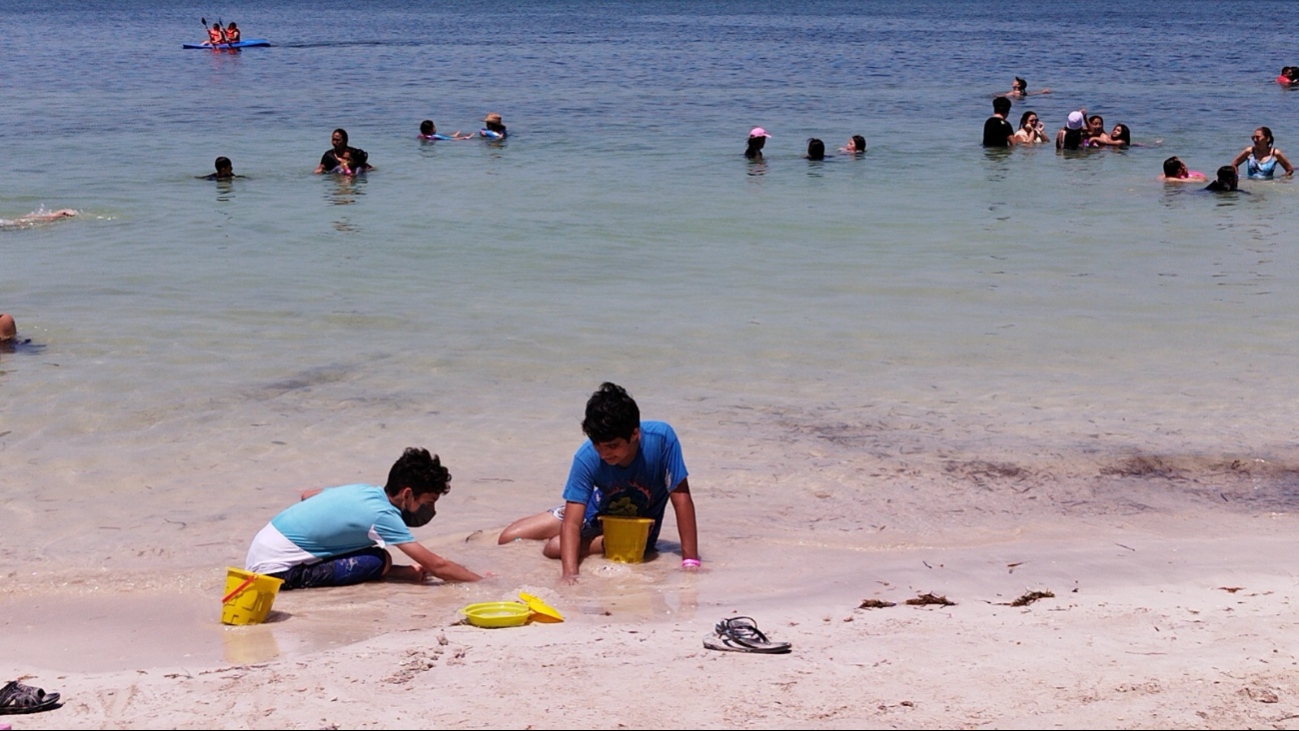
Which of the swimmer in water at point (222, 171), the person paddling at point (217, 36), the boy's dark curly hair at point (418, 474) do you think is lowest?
the boy's dark curly hair at point (418, 474)

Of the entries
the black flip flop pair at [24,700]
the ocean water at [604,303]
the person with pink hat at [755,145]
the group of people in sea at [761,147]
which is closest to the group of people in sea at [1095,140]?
the ocean water at [604,303]

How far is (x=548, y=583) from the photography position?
5.88m

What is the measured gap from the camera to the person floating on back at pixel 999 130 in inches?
841

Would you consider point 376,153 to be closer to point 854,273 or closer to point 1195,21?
point 854,273

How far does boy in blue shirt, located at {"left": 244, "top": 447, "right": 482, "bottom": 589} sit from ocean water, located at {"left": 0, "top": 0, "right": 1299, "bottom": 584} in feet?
2.38

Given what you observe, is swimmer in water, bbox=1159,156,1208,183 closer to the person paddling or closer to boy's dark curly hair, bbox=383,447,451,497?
boy's dark curly hair, bbox=383,447,451,497

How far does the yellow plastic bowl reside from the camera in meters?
4.96

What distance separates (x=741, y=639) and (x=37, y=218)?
46.1ft

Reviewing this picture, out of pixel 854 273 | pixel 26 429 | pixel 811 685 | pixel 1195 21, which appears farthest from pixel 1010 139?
pixel 1195 21

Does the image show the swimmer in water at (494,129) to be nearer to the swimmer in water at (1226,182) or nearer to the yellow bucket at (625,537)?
the swimmer in water at (1226,182)

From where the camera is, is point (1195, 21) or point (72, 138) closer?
point (72, 138)

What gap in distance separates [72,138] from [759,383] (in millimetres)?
18715

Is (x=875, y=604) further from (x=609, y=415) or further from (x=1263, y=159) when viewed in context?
(x=1263, y=159)

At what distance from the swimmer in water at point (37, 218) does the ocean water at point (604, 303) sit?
0.20m
